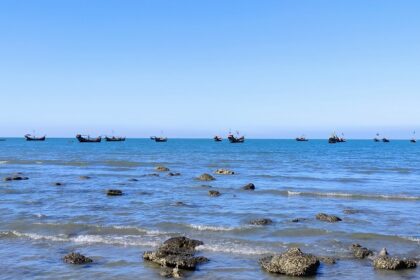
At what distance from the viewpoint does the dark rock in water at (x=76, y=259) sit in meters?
14.5

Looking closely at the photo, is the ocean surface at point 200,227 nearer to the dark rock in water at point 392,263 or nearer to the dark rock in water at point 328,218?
the dark rock in water at point 392,263

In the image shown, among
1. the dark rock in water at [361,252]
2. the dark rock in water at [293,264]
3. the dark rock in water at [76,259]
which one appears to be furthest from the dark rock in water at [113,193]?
the dark rock in water at [361,252]

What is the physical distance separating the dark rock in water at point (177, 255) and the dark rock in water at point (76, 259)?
6.29ft

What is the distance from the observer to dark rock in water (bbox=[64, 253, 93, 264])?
1452cm

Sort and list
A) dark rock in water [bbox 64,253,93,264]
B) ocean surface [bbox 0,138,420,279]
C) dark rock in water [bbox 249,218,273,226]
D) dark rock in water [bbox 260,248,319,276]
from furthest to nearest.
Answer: dark rock in water [bbox 249,218,273,226]
dark rock in water [bbox 64,253,93,264]
ocean surface [bbox 0,138,420,279]
dark rock in water [bbox 260,248,319,276]

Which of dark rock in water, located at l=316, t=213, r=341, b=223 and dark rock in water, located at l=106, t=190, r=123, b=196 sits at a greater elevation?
dark rock in water, located at l=316, t=213, r=341, b=223

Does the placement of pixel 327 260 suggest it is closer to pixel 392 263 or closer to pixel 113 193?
pixel 392 263

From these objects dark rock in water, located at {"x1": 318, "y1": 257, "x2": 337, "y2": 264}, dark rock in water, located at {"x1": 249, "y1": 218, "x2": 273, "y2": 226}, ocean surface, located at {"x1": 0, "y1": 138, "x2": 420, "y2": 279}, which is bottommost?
ocean surface, located at {"x1": 0, "y1": 138, "x2": 420, "y2": 279}

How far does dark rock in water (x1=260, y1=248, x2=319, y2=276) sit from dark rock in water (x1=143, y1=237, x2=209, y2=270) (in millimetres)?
2307

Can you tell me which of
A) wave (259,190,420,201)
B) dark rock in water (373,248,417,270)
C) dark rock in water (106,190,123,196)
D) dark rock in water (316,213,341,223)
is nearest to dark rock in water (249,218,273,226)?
dark rock in water (316,213,341,223)

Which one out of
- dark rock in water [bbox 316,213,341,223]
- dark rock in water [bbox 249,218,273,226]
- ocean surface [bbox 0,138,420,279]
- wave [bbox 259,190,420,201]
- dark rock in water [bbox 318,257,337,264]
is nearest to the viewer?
ocean surface [bbox 0,138,420,279]

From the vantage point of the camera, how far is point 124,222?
21531 mm

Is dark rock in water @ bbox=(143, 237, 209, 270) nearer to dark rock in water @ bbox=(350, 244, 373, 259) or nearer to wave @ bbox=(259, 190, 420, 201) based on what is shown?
dark rock in water @ bbox=(350, 244, 373, 259)

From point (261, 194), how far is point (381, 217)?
Result: 1101cm
